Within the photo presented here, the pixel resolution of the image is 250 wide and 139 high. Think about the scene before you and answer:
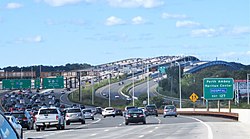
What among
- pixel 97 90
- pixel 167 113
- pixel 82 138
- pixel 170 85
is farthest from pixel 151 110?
pixel 97 90

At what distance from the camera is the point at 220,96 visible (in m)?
78.7

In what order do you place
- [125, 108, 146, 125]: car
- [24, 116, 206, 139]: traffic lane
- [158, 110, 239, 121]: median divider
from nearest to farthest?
[24, 116, 206, 139]: traffic lane
[125, 108, 146, 125]: car
[158, 110, 239, 121]: median divider

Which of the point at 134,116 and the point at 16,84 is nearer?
the point at 134,116

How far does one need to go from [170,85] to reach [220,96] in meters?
94.8

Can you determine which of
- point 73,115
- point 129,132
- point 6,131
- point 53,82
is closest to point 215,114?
point 73,115

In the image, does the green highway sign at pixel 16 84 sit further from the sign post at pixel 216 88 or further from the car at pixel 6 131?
the car at pixel 6 131

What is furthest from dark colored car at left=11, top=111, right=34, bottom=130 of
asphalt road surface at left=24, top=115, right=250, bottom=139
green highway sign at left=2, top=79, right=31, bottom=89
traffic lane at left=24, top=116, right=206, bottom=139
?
green highway sign at left=2, top=79, right=31, bottom=89

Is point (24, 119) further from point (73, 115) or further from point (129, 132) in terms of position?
point (129, 132)

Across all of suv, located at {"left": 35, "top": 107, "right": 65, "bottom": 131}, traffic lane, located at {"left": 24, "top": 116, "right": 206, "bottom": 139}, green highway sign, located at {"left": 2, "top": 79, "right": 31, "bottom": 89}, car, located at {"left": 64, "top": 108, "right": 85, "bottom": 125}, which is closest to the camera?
traffic lane, located at {"left": 24, "top": 116, "right": 206, "bottom": 139}

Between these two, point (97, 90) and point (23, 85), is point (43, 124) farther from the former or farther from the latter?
point (97, 90)

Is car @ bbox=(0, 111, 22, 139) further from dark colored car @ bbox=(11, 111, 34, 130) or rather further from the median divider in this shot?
the median divider

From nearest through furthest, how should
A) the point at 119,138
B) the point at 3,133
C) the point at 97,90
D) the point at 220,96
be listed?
the point at 3,133 < the point at 119,138 < the point at 220,96 < the point at 97,90

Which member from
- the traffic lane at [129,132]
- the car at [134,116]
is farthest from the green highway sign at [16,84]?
the traffic lane at [129,132]

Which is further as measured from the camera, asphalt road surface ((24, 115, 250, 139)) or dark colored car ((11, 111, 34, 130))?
dark colored car ((11, 111, 34, 130))
